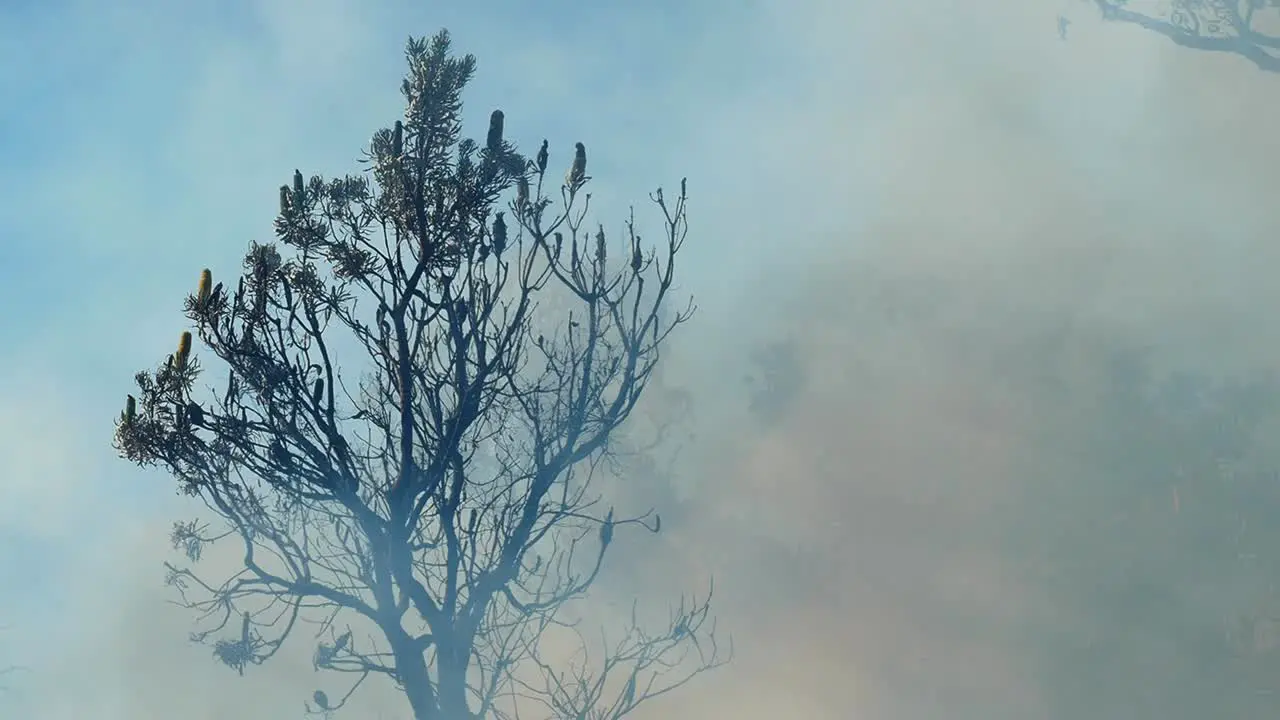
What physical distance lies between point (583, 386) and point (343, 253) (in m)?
1.98

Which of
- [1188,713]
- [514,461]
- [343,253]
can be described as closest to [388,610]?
[514,461]

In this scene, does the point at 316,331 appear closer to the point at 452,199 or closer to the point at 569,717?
the point at 452,199

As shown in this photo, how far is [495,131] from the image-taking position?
721 centimetres

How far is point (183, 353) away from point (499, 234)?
2.18 meters

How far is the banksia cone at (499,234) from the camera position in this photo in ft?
23.5

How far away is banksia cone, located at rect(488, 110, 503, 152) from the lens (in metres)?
7.15

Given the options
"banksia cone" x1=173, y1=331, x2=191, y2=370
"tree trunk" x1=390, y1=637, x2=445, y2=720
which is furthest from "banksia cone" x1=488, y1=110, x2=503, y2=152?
"tree trunk" x1=390, y1=637, x2=445, y2=720

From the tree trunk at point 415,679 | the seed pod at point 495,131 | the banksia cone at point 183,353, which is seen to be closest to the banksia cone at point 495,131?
the seed pod at point 495,131

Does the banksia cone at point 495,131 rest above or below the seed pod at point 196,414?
above

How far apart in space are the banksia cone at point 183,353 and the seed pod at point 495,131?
2.40 meters

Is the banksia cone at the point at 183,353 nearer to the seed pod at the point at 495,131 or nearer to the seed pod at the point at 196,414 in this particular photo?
the seed pod at the point at 196,414

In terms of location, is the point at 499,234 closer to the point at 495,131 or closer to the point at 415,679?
the point at 495,131

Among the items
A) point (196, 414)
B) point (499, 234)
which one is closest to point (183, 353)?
point (196, 414)

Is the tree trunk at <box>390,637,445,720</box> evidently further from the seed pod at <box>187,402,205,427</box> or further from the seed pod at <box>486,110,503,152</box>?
the seed pod at <box>486,110,503,152</box>
